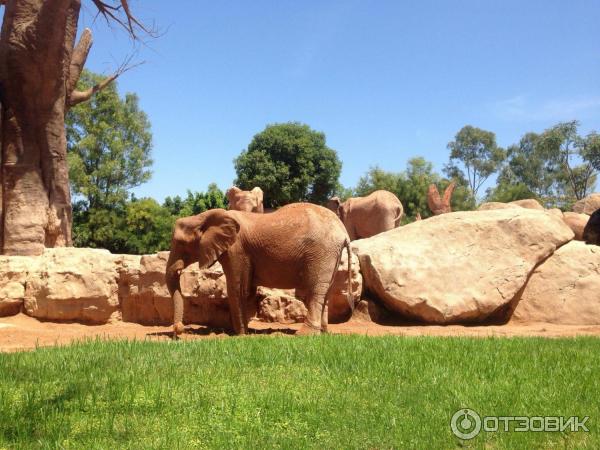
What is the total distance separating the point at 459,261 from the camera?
1097 centimetres

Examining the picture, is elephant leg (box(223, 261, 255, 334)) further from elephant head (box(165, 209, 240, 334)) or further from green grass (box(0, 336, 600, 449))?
green grass (box(0, 336, 600, 449))

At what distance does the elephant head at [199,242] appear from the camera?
8562 mm

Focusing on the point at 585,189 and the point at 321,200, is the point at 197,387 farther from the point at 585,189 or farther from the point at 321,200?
the point at 585,189

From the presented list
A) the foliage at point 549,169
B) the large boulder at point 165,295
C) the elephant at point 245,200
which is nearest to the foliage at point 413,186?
the foliage at point 549,169

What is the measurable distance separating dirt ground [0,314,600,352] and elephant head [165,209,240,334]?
2.86 ft

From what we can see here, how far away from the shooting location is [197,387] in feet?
14.7

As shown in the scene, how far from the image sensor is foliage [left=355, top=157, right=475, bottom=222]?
159ft

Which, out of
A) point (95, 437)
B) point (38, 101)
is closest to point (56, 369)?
point (95, 437)

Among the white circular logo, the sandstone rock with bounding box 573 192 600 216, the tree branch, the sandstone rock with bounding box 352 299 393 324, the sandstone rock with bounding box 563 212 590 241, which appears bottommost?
the white circular logo

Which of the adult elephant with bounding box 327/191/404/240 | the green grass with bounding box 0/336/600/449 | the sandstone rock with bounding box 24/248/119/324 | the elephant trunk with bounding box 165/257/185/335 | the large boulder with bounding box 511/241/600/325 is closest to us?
the green grass with bounding box 0/336/600/449

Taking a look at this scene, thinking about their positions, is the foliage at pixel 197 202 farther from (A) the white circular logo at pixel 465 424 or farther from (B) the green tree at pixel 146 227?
(A) the white circular logo at pixel 465 424

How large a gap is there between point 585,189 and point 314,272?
53.9 m

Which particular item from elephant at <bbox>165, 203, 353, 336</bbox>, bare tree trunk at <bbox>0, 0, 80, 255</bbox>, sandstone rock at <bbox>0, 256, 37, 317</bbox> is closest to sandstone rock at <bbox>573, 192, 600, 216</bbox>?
elephant at <bbox>165, 203, 353, 336</bbox>

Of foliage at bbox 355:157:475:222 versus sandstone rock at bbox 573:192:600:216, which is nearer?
sandstone rock at bbox 573:192:600:216
